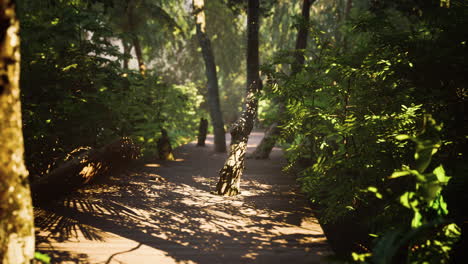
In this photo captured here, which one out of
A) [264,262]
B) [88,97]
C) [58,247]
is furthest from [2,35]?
[88,97]

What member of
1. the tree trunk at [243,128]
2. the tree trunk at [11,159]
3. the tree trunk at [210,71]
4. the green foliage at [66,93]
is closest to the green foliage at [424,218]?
the tree trunk at [11,159]

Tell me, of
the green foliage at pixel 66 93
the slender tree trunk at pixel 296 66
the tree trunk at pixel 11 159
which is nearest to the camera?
the tree trunk at pixel 11 159

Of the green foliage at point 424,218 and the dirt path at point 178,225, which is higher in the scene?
the green foliage at point 424,218

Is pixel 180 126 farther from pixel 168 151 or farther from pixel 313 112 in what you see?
pixel 313 112

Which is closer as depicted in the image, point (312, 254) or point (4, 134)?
point (4, 134)

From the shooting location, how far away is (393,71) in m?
4.34

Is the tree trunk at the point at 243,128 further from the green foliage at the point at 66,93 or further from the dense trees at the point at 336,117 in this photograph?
the green foliage at the point at 66,93

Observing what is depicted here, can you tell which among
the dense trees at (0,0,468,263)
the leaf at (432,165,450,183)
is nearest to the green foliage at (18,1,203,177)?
the dense trees at (0,0,468,263)

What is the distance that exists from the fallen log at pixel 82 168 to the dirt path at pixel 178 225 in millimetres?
294

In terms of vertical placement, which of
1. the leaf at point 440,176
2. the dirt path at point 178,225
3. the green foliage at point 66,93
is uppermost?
the green foliage at point 66,93

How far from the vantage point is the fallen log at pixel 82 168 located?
607 cm

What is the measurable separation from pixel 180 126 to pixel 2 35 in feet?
51.5

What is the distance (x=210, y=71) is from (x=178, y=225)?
9680 millimetres

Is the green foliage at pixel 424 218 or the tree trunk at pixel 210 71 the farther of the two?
the tree trunk at pixel 210 71
